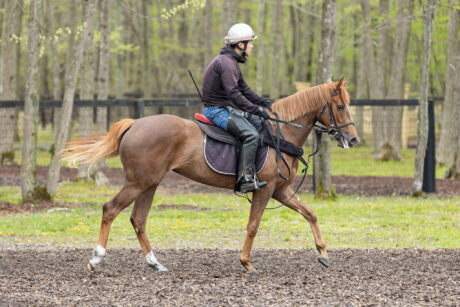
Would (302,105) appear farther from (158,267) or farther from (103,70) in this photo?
(103,70)

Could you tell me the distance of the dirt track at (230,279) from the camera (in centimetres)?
654

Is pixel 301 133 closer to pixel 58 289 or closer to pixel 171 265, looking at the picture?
pixel 171 265

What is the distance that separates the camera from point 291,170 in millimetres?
8414

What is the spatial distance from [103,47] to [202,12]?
66.3 ft

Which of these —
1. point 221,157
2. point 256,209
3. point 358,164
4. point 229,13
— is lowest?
point 358,164

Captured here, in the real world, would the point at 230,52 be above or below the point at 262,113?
above

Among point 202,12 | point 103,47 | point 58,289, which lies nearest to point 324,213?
point 58,289

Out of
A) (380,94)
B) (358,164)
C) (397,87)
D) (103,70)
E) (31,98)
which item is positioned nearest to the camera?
(31,98)

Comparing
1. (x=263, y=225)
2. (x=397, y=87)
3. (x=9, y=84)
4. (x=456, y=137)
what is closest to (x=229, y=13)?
(x=397, y=87)

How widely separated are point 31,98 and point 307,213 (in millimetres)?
7505

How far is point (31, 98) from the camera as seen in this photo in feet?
45.1

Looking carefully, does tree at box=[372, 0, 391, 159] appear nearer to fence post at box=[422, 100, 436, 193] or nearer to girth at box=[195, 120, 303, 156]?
fence post at box=[422, 100, 436, 193]

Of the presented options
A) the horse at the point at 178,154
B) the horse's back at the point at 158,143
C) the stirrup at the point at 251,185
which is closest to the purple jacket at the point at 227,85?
the horse at the point at 178,154

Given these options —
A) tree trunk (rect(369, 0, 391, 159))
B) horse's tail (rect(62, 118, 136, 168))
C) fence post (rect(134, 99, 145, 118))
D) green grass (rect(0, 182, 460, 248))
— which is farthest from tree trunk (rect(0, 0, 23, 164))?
horse's tail (rect(62, 118, 136, 168))
